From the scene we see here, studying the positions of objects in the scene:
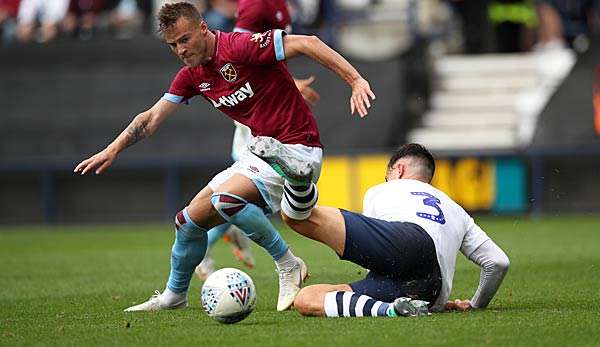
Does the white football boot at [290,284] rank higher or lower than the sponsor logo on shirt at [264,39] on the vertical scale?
lower

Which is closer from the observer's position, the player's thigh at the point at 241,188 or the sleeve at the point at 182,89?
the player's thigh at the point at 241,188

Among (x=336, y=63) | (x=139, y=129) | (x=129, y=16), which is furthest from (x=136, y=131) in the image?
(x=129, y=16)

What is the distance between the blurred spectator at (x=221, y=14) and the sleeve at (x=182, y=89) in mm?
9095

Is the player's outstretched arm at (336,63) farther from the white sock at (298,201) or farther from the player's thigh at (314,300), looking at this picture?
the player's thigh at (314,300)

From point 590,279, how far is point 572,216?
1042 cm

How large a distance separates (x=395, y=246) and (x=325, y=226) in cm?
43

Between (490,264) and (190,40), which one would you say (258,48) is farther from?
(490,264)

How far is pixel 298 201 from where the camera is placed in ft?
24.5

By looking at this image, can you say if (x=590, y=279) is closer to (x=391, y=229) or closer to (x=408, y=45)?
(x=391, y=229)

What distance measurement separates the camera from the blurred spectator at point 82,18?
21.9 m

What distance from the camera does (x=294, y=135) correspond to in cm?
850

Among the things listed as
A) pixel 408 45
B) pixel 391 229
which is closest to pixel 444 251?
pixel 391 229

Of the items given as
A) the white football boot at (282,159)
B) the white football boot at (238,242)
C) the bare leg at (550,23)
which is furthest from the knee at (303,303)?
the bare leg at (550,23)

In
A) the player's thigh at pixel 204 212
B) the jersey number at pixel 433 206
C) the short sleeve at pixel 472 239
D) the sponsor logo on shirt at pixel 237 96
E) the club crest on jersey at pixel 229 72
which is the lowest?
the short sleeve at pixel 472 239
